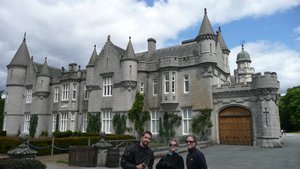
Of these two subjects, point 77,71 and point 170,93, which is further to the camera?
point 77,71

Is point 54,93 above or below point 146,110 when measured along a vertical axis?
above

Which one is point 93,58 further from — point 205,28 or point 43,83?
point 205,28

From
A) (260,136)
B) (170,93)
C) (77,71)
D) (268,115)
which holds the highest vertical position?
(77,71)

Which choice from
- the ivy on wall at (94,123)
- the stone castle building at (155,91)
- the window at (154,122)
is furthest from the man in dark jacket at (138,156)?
the ivy on wall at (94,123)

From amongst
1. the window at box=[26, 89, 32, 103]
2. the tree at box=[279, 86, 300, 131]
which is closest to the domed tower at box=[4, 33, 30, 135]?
the window at box=[26, 89, 32, 103]

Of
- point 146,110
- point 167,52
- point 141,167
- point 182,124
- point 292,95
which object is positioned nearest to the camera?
point 141,167

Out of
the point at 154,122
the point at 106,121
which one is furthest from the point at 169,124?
the point at 106,121

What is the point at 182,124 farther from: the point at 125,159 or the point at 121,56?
the point at 125,159

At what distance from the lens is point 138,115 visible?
2694 centimetres

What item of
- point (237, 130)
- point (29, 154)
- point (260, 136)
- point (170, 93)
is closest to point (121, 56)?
point (170, 93)

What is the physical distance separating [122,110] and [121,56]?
668cm

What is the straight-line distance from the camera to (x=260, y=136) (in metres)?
21.8

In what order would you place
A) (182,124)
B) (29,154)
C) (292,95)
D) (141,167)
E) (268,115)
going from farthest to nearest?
(292,95), (182,124), (268,115), (29,154), (141,167)

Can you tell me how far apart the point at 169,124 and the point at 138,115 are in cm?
363
